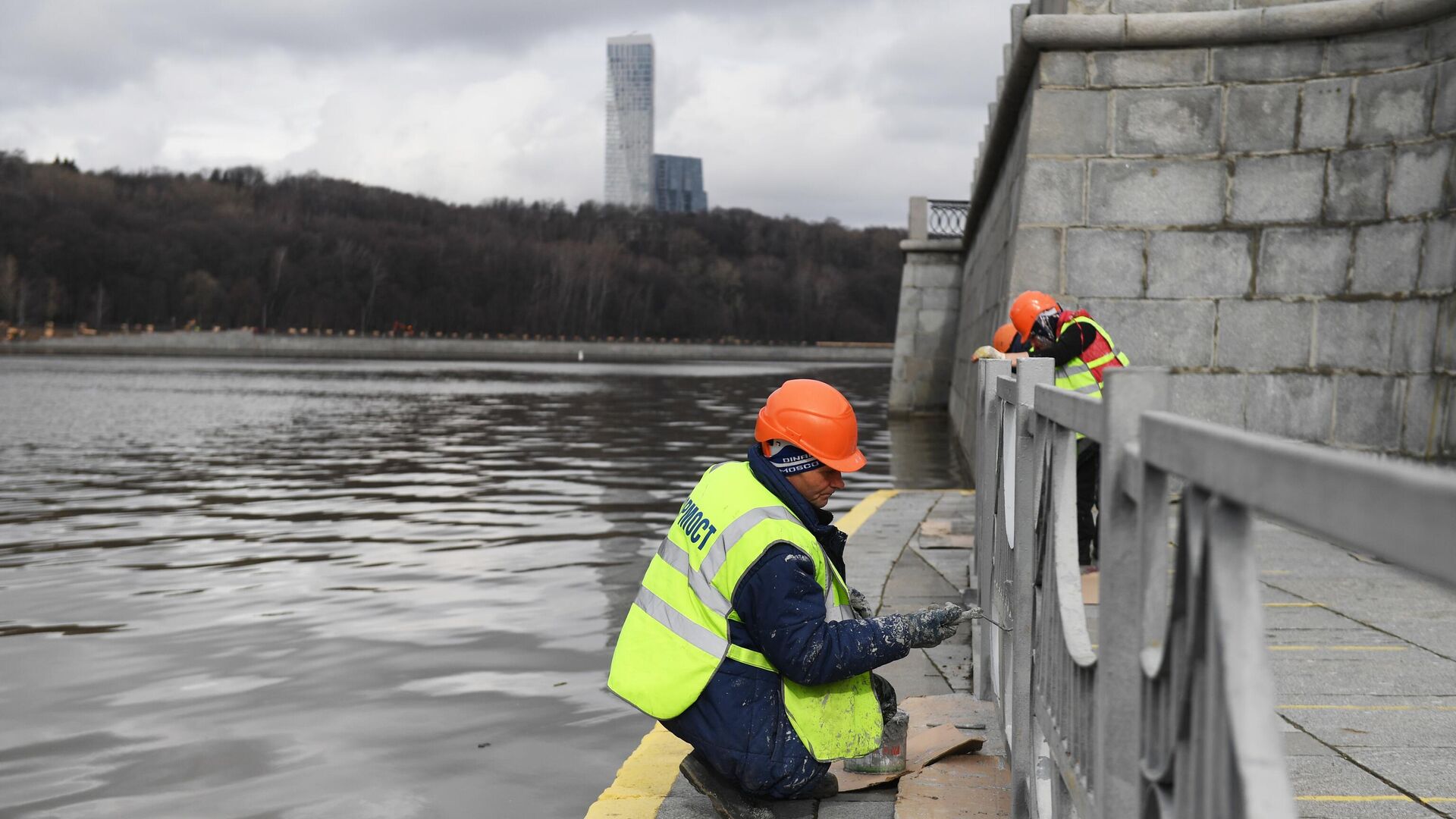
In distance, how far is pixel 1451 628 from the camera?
526 centimetres

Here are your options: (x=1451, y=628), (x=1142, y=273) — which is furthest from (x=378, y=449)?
(x=1451, y=628)

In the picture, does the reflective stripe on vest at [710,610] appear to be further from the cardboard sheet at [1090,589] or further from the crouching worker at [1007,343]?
the crouching worker at [1007,343]

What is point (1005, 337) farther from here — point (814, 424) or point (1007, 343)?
point (814, 424)

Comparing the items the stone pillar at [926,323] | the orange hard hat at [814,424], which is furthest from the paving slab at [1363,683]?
the stone pillar at [926,323]

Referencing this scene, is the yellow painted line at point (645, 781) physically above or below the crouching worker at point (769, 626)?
below

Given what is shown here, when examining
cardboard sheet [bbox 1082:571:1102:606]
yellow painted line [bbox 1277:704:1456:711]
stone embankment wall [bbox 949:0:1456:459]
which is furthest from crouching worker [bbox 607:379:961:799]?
stone embankment wall [bbox 949:0:1456:459]

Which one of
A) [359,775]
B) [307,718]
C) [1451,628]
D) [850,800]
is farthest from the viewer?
[307,718]

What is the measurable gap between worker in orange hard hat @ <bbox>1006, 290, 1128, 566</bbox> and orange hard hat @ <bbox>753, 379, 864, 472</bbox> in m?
3.15

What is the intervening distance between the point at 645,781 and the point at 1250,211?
7.30 metres

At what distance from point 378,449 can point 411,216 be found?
144 meters

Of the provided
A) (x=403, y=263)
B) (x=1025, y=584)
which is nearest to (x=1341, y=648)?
(x=1025, y=584)

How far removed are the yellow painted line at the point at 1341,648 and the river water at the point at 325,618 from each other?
257cm

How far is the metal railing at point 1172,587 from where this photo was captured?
3.22ft

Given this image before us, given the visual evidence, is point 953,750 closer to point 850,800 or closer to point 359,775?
point 850,800
